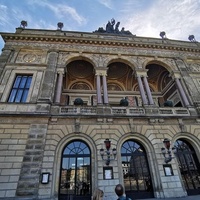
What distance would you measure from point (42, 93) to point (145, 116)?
7581 mm

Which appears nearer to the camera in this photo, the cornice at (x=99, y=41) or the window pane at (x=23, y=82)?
the window pane at (x=23, y=82)

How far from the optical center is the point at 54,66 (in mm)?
12047

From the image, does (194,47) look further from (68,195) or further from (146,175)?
(68,195)

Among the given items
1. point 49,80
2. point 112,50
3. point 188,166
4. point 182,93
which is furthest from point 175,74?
point 49,80

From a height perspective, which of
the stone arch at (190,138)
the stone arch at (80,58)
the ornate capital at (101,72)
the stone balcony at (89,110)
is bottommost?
the stone arch at (190,138)

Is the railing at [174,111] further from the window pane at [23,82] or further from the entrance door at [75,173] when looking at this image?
the window pane at [23,82]

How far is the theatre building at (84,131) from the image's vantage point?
26.3ft

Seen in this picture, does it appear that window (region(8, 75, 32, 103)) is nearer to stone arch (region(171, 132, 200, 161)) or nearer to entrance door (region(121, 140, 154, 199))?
entrance door (region(121, 140, 154, 199))

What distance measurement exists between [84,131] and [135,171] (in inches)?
161

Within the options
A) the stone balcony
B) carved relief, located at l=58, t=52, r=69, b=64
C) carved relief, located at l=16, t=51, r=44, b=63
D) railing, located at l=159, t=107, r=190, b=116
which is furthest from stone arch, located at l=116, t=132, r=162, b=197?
carved relief, located at l=16, t=51, r=44, b=63

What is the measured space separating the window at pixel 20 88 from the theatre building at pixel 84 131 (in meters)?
0.07

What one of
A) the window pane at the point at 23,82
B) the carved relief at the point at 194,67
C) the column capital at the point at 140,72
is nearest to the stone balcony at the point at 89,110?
the window pane at the point at 23,82

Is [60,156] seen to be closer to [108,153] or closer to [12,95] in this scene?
[108,153]

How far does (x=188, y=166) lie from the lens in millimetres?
9664
